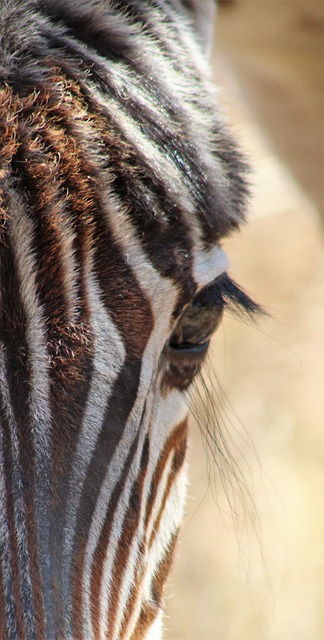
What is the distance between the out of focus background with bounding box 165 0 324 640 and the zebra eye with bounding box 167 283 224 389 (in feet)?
12.1

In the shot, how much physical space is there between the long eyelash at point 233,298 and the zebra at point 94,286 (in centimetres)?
2

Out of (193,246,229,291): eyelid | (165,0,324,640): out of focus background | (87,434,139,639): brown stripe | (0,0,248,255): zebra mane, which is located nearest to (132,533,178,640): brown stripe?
(87,434,139,639): brown stripe

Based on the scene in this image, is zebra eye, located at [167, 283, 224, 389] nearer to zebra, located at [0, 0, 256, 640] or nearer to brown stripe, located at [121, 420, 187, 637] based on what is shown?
zebra, located at [0, 0, 256, 640]

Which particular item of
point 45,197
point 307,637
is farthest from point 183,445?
point 307,637

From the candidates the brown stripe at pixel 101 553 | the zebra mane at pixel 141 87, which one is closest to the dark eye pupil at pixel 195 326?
the zebra mane at pixel 141 87

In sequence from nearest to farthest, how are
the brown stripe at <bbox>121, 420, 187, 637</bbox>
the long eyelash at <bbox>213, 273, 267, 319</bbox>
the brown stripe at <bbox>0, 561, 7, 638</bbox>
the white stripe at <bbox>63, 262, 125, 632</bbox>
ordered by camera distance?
the brown stripe at <bbox>0, 561, 7, 638</bbox> → the white stripe at <bbox>63, 262, 125, 632</bbox> → the brown stripe at <bbox>121, 420, 187, 637</bbox> → the long eyelash at <bbox>213, 273, 267, 319</bbox>

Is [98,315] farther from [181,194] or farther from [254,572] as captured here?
[254,572]

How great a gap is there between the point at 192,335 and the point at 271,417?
20.6 ft

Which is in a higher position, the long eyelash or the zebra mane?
the zebra mane

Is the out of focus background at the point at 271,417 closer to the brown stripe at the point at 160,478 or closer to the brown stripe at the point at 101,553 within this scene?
the brown stripe at the point at 160,478

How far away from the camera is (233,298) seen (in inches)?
91.6

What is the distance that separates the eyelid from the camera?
79.1 inches

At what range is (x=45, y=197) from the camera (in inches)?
66.7

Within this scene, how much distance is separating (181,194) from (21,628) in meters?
0.98
